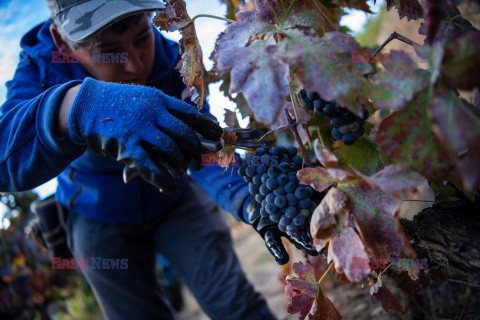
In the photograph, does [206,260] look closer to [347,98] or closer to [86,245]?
[86,245]

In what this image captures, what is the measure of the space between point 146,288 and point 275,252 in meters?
1.03

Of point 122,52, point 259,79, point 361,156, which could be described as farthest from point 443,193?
point 122,52

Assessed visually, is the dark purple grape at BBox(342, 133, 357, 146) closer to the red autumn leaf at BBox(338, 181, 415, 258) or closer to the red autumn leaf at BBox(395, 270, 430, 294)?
the red autumn leaf at BBox(338, 181, 415, 258)

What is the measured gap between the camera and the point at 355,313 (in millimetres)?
1941

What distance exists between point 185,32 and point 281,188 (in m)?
0.47

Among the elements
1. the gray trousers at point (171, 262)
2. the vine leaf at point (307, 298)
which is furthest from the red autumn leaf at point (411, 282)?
the gray trousers at point (171, 262)

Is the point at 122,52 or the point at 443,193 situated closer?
the point at 443,193

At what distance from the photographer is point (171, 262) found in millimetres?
1741

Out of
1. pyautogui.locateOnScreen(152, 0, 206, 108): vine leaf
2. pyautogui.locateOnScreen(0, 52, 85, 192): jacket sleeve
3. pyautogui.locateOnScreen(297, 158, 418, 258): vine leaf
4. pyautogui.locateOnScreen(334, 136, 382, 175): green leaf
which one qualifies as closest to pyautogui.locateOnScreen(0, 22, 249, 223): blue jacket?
pyautogui.locateOnScreen(0, 52, 85, 192): jacket sleeve

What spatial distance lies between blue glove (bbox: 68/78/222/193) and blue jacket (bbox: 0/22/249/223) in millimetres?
123

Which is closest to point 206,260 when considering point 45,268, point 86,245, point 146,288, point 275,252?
point 146,288

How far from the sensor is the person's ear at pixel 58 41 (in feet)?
4.90

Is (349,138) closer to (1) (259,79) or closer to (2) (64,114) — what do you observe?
(1) (259,79)

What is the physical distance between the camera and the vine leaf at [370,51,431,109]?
51 centimetres
